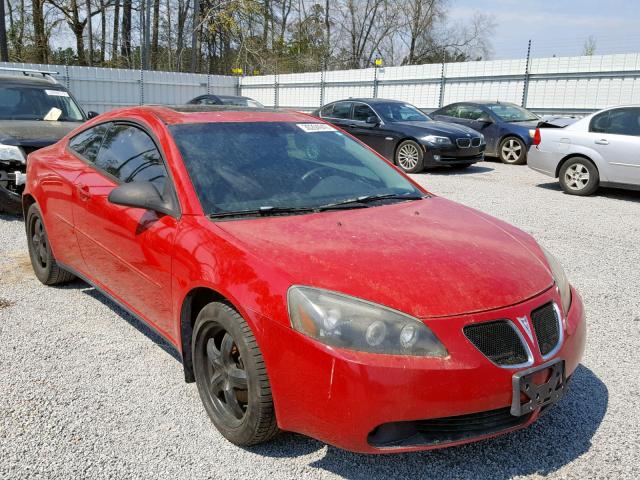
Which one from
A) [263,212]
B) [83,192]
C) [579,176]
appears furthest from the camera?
[579,176]

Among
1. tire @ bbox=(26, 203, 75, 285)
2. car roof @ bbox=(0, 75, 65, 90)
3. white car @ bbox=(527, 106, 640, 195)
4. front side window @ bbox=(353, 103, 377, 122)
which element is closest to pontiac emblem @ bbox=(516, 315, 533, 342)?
tire @ bbox=(26, 203, 75, 285)

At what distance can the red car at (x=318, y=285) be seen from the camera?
2170 millimetres

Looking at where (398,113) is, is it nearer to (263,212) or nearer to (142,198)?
(263,212)

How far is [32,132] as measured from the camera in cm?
714

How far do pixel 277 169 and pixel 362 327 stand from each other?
4.51ft

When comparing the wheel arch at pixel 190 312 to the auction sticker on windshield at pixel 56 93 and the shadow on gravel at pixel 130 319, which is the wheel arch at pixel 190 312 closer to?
the shadow on gravel at pixel 130 319

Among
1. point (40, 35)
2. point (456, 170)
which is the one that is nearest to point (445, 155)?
point (456, 170)

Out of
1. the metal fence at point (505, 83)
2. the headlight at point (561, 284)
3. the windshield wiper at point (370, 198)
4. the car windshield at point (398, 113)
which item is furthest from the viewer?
the metal fence at point (505, 83)

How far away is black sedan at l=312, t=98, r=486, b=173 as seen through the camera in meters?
11.9

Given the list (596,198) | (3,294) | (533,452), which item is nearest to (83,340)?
(3,294)

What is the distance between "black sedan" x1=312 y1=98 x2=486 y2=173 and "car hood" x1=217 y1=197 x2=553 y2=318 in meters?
8.98

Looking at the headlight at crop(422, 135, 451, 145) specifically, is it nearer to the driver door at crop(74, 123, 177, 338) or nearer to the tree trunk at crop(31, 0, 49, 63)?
the driver door at crop(74, 123, 177, 338)

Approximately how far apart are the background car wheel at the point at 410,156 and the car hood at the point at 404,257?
8979 mm

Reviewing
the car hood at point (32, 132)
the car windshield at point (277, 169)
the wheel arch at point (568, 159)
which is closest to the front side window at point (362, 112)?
the wheel arch at point (568, 159)
